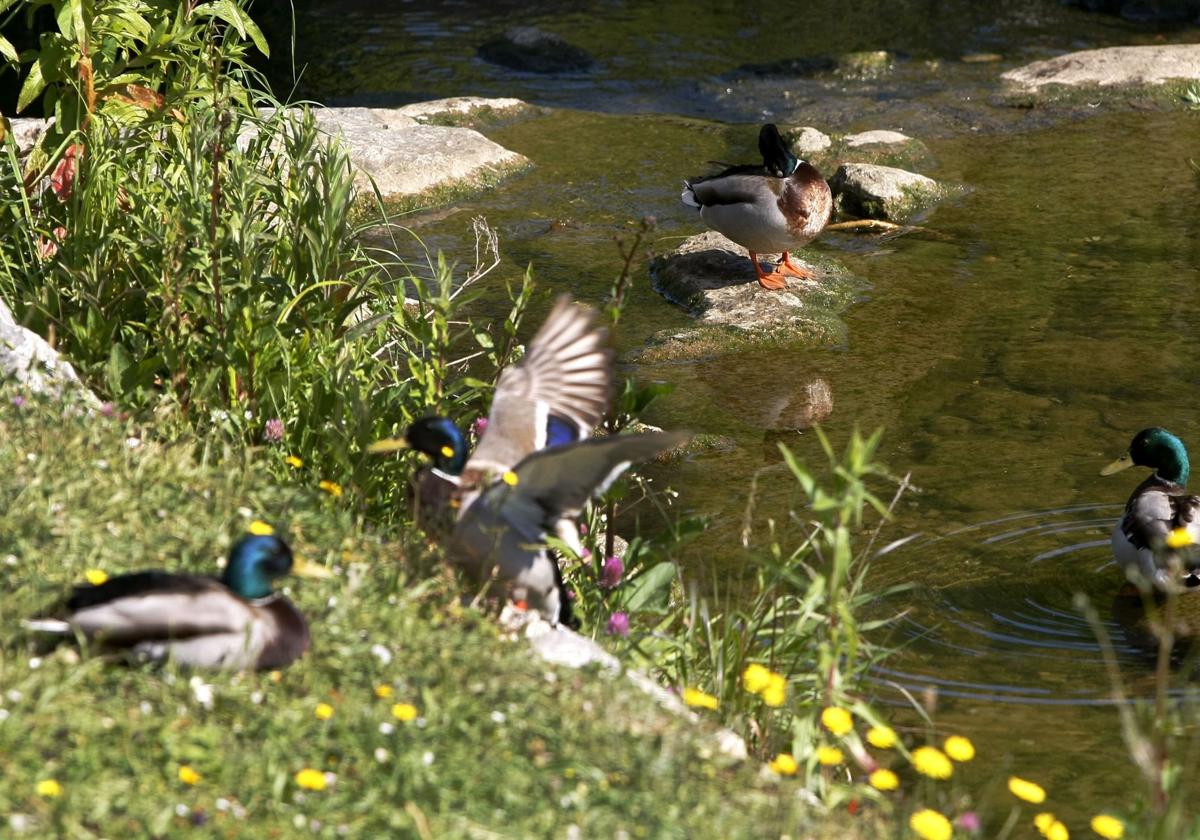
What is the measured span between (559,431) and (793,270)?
4.26m

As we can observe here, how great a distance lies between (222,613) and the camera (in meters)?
2.82

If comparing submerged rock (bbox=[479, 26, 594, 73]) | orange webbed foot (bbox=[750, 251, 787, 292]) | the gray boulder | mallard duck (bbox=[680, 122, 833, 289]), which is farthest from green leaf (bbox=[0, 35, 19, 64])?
submerged rock (bbox=[479, 26, 594, 73])

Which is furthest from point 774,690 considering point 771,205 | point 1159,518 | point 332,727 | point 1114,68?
point 1114,68

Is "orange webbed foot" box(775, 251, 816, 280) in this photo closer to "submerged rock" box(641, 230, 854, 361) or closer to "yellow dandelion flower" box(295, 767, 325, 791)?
"submerged rock" box(641, 230, 854, 361)

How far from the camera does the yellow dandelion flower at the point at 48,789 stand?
2.42 m

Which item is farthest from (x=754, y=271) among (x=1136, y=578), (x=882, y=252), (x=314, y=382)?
(x=1136, y=578)

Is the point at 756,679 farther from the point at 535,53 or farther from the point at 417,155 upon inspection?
the point at 535,53

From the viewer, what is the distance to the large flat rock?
1105 centimetres

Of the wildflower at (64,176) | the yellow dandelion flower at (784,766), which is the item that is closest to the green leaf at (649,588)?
the yellow dandelion flower at (784,766)

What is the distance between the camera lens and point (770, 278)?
7.84 metres

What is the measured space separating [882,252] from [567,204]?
1.91 m

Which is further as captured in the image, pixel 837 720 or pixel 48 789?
pixel 837 720

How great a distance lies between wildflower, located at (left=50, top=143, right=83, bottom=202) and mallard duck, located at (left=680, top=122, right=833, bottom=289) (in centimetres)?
362

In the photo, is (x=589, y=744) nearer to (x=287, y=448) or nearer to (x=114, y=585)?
(x=114, y=585)
